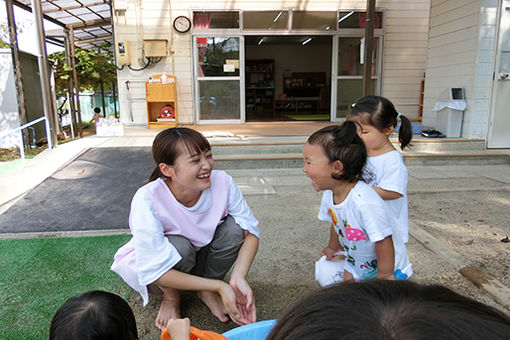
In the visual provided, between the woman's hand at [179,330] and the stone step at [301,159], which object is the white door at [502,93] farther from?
the woman's hand at [179,330]

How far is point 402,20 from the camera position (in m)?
7.84

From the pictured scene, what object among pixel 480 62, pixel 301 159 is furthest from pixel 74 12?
pixel 480 62

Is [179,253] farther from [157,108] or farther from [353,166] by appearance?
[157,108]

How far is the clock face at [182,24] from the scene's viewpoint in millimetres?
7363

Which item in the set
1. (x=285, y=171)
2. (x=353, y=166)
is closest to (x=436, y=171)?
(x=285, y=171)

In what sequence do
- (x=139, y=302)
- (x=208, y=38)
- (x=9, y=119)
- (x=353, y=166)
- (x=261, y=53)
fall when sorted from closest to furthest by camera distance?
(x=353, y=166) → (x=139, y=302) → (x=9, y=119) → (x=208, y=38) → (x=261, y=53)

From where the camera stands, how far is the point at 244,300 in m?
1.49

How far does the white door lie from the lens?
536cm

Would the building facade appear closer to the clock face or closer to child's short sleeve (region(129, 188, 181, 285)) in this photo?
Answer: the clock face

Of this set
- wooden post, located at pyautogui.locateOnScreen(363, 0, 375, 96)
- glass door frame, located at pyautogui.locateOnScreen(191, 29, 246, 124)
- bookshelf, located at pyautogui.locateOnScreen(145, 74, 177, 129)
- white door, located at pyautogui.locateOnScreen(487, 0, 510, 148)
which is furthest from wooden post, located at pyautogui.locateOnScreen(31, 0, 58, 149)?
white door, located at pyautogui.locateOnScreen(487, 0, 510, 148)

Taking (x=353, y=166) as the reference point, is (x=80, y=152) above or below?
below

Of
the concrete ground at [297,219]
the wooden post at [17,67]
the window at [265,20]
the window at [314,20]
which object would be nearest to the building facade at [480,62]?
the concrete ground at [297,219]

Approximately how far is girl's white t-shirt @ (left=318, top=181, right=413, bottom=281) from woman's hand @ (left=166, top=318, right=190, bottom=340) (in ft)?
2.49

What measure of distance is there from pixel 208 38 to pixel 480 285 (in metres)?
6.82
